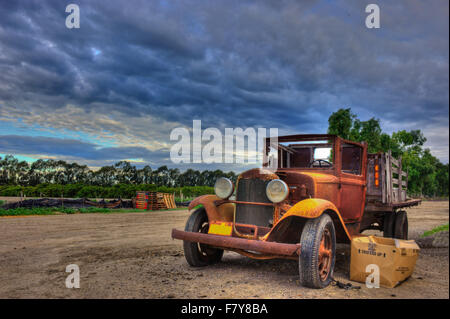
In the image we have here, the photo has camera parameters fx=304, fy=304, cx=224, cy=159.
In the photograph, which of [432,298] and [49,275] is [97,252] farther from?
[432,298]

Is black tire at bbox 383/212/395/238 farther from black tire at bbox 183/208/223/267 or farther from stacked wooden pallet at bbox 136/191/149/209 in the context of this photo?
stacked wooden pallet at bbox 136/191/149/209

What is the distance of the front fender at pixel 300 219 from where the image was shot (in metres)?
4.09

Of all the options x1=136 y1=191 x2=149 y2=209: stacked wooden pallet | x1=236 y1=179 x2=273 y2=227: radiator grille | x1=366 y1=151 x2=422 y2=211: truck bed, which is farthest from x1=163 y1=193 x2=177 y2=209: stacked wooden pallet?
x1=236 y1=179 x2=273 y2=227: radiator grille

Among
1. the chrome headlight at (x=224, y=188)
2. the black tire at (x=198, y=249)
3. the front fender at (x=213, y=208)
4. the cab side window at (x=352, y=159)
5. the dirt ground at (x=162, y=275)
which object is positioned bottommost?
the dirt ground at (x=162, y=275)

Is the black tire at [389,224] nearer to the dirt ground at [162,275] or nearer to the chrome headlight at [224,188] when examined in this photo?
the dirt ground at [162,275]

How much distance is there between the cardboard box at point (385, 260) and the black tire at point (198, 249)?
7.96 feet

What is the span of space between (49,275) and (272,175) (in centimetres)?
381

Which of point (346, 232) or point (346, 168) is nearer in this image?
point (346, 232)

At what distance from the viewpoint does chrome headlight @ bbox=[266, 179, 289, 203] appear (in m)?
4.48

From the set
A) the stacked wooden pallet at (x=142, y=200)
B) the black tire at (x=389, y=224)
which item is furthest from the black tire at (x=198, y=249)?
the stacked wooden pallet at (x=142, y=200)

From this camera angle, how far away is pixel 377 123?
71.7 ft

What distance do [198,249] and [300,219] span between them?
1.87 meters
